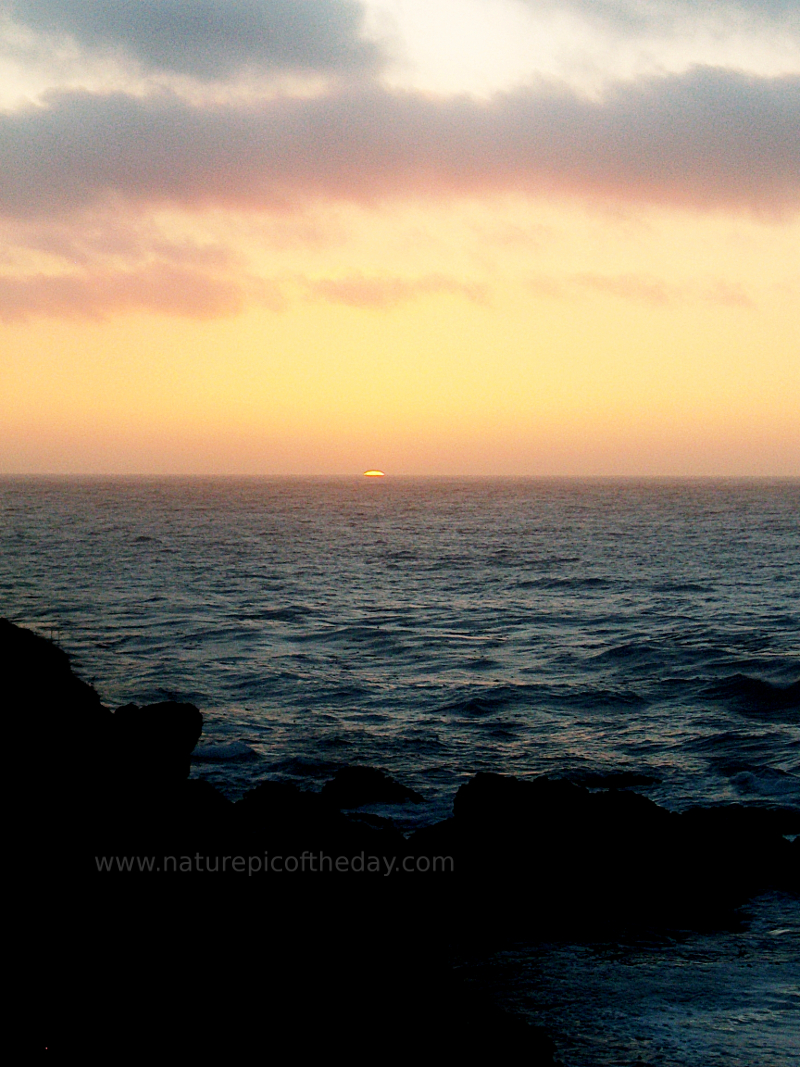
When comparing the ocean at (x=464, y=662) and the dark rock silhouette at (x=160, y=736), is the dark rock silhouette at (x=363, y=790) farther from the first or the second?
the dark rock silhouette at (x=160, y=736)

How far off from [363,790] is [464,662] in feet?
47.2

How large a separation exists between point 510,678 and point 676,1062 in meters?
19.8

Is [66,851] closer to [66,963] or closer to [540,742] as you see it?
[66,963]

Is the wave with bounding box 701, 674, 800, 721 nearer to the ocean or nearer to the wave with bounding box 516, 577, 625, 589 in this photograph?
the ocean

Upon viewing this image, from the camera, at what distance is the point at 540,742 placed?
21750 millimetres

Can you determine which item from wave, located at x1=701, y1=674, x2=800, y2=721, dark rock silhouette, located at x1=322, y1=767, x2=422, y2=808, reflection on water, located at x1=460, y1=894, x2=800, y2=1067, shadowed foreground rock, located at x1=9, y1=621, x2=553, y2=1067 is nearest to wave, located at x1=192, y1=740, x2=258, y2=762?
dark rock silhouette, located at x1=322, y1=767, x2=422, y2=808

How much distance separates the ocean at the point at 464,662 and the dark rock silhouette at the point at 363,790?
2.05 ft

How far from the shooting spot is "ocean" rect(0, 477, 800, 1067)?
19516 mm

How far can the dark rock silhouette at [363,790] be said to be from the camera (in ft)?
56.3

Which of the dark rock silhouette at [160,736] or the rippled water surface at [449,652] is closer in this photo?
the dark rock silhouette at [160,736]

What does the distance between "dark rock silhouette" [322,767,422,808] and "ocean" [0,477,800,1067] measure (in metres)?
0.63

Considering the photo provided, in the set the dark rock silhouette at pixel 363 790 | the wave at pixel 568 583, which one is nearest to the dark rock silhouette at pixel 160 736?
the dark rock silhouette at pixel 363 790

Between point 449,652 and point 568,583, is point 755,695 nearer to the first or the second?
point 449,652

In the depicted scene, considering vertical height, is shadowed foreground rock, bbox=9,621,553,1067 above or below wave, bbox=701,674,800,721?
above
